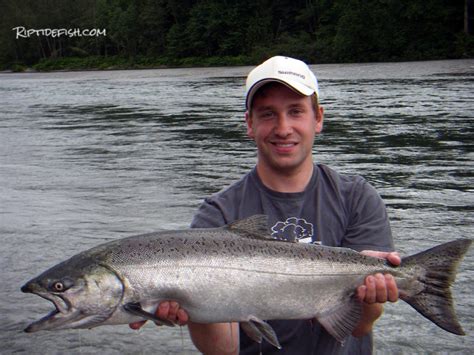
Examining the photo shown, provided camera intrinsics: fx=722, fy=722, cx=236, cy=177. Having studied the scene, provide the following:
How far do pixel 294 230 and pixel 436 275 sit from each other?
698 mm

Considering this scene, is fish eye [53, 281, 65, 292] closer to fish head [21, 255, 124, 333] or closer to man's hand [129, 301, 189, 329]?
fish head [21, 255, 124, 333]

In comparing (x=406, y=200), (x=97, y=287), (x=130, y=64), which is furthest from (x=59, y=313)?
(x=130, y=64)

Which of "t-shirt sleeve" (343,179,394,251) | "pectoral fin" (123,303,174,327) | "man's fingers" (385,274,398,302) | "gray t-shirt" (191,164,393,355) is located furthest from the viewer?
"t-shirt sleeve" (343,179,394,251)

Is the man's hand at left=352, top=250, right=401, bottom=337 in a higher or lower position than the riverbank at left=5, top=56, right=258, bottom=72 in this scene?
higher

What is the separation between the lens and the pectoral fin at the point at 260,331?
3.14m

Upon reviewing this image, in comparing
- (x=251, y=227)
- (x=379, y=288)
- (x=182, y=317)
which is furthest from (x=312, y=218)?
(x=182, y=317)

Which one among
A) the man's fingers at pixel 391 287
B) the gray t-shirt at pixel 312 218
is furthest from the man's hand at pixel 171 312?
the man's fingers at pixel 391 287

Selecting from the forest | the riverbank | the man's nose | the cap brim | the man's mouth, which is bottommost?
the riverbank

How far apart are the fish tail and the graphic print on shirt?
1.61 feet

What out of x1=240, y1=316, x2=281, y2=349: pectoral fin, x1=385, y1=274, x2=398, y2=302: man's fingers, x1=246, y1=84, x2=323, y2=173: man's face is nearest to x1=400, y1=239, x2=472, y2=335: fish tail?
x1=385, y1=274, x2=398, y2=302: man's fingers

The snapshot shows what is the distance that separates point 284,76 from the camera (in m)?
3.56

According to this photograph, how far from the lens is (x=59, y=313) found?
310 cm

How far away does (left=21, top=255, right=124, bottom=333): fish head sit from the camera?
3074 mm

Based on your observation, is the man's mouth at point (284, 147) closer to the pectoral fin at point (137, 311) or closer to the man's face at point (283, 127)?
the man's face at point (283, 127)
